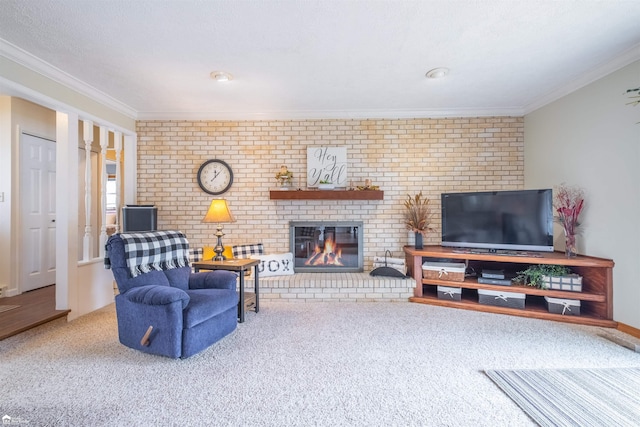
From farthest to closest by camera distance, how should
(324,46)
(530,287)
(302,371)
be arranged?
(530,287) < (324,46) < (302,371)

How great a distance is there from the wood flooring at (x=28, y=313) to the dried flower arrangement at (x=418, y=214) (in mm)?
3938

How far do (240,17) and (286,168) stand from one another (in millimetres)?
2176

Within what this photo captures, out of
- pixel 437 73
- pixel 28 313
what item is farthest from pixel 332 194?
pixel 28 313

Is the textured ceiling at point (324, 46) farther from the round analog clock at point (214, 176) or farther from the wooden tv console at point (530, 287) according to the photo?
the wooden tv console at point (530, 287)

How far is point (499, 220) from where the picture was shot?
3.54 meters

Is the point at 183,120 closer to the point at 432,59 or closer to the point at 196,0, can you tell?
the point at 196,0

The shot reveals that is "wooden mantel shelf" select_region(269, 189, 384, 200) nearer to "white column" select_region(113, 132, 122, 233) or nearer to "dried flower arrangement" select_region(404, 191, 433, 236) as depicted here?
"dried flower arrangement" select_region(404, 191, 433, 236)

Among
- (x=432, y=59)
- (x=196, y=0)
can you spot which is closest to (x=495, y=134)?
(x=432, y=59)

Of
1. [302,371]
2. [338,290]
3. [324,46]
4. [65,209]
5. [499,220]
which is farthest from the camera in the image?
[338,290]

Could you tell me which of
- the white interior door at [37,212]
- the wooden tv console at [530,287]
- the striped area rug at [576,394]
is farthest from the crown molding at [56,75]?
the striped area rug at [576,394]

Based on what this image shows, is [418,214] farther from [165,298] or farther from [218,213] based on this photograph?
[165,298]

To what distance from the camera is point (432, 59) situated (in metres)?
2.71

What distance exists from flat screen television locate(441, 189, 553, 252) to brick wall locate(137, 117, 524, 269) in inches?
13.7

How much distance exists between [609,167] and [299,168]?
10.7 feet
